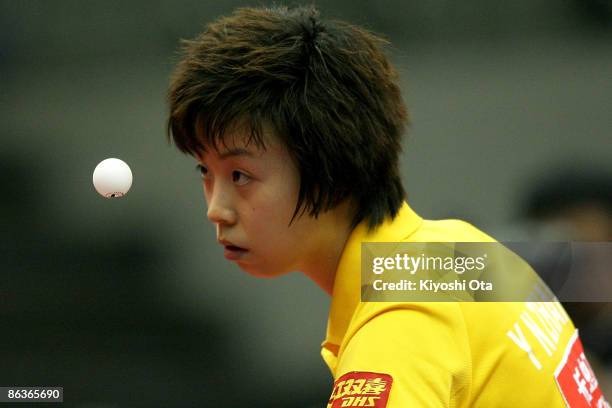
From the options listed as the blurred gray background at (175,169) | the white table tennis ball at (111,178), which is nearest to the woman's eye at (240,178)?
the white table tennis ball at (111,178)

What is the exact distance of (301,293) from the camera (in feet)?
9.14

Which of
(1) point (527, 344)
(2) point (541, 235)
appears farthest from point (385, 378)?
(2) point (541, 235)

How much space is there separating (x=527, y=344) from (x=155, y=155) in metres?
1.77

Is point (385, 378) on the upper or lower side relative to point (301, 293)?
lower

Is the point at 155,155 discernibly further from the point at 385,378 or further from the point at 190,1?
the point at 385,378

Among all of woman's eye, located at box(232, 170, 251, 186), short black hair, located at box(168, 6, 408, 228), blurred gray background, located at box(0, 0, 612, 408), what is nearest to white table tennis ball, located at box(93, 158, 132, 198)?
short black hair, located at box(168, 6, 408, 228)

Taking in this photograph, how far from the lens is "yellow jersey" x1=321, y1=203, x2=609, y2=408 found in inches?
43.6

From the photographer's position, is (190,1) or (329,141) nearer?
(329,141)

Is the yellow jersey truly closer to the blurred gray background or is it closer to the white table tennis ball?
the white table tennis ball

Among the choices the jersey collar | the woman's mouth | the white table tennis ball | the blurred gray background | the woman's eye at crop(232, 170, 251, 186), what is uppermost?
the blurred gray background

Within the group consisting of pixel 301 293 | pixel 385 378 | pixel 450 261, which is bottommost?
pixel 385 378

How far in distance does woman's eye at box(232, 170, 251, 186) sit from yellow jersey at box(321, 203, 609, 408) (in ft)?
0.54

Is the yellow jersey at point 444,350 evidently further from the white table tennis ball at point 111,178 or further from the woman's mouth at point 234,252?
the white table tennis ball at point 111,178

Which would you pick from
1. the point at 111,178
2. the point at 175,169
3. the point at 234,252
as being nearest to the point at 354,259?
the point at 234,252
